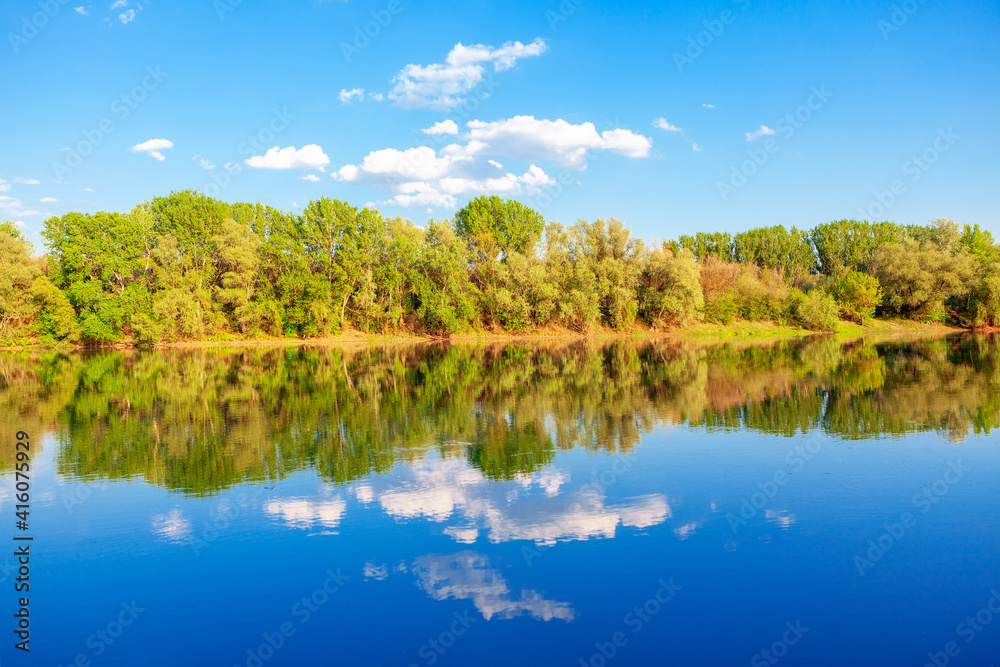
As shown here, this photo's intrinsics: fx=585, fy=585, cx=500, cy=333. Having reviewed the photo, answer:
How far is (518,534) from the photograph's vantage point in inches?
388

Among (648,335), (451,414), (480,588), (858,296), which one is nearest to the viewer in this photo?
(480,588)

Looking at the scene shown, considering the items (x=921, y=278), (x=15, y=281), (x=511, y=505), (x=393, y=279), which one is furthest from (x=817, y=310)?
(x=15, y=281)

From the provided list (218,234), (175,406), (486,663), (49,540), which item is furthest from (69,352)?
(486,663)

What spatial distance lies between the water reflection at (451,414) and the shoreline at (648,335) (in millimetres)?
26640

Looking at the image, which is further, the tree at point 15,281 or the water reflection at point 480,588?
the tree at point 15,281

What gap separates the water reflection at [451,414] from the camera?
12945mm

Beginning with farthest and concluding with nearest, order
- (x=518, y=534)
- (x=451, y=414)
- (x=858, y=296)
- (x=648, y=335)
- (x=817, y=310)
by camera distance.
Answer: (x=858, y=296)
(x=648, y=335)
(x=817, y=310)
(x=451, y=414)
(x=518, y=534)

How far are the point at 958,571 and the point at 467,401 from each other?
17.2 metres

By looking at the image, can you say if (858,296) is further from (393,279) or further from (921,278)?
(393,279)

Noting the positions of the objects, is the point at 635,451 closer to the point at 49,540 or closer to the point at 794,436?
the point at 794,436

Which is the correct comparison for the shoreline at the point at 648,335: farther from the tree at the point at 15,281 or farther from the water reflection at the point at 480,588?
the water reflection at the point at 480,588

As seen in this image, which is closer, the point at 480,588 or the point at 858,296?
the point at 480,588

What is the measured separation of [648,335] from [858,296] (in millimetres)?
27285

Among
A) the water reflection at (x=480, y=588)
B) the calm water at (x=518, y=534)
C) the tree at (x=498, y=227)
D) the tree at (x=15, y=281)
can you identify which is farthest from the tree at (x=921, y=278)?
the tree at (x=15, y=281)
